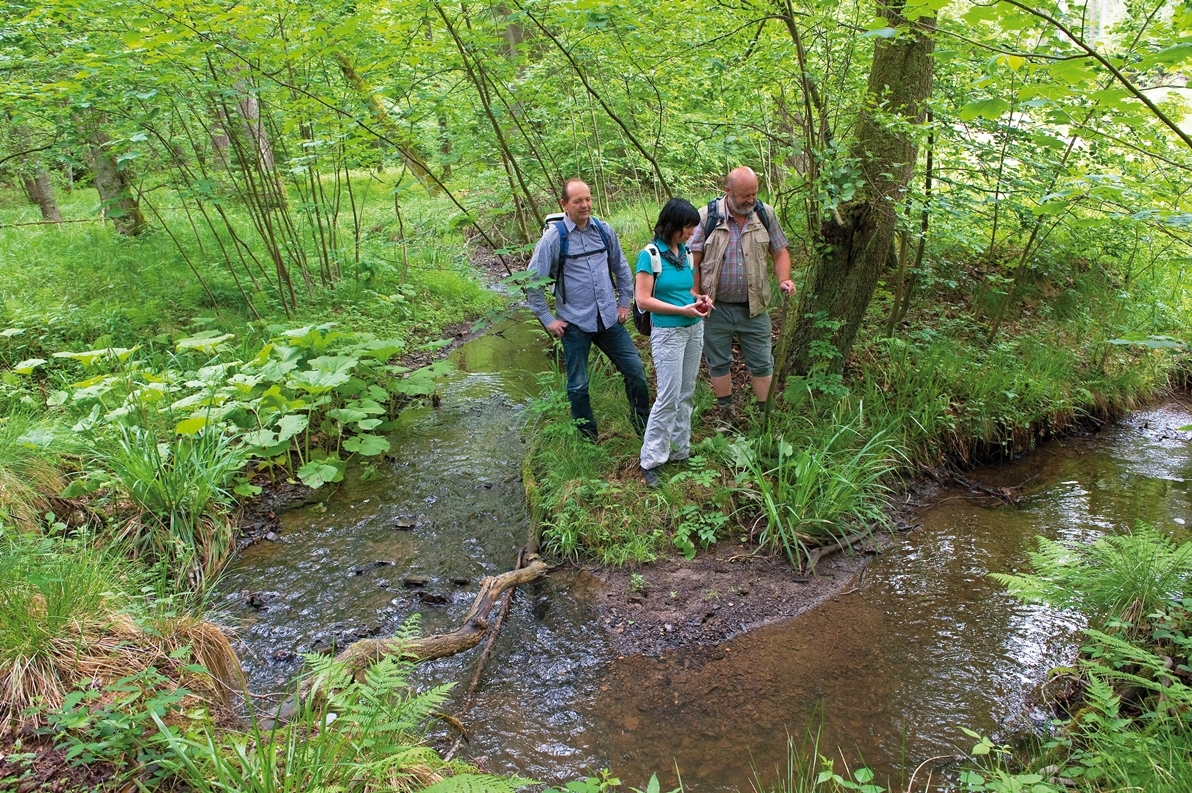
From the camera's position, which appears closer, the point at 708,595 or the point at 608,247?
the point at 708,595

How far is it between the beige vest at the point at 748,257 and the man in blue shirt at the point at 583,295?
0.60 meters

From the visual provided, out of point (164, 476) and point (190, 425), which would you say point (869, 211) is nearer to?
point (190, 425)

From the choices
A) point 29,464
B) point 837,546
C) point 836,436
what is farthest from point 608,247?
point 29,464

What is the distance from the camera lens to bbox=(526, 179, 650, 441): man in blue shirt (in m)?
4.63

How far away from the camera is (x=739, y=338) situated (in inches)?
202

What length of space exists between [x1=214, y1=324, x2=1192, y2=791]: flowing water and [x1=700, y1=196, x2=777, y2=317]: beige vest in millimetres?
2037

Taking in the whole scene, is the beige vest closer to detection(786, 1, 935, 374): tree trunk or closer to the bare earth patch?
detection(786, 1, 935, 374): tree trunk

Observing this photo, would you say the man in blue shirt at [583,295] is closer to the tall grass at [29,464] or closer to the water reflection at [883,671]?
the water reflection at [883,671]

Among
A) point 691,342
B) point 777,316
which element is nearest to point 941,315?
point 777,316

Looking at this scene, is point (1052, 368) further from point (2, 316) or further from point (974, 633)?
point (2, 316)

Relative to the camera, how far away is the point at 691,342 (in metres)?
4.51

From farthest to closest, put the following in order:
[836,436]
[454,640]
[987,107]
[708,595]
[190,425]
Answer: [836,436], [190,425], [708,595], [454,640], [987,107]

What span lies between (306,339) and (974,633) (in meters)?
5.61

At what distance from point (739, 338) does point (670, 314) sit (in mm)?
996
